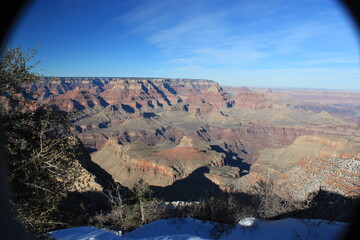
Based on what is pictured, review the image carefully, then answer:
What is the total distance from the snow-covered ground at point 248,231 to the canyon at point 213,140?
15.8 feet

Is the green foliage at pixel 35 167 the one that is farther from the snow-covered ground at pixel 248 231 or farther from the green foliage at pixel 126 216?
the green foliage at pixel 126 216

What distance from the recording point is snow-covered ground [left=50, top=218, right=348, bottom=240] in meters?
7.60

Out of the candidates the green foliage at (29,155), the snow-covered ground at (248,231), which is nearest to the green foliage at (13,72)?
the green foliage at (29,155)

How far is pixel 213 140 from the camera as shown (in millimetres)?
104875

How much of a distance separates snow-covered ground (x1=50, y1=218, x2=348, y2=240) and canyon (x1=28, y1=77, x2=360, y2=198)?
4.82m

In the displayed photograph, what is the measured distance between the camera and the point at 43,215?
545cm

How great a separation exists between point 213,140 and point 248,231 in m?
96.8

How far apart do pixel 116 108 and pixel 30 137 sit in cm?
14581

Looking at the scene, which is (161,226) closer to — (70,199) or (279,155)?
(70,199)

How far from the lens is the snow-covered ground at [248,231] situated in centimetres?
760

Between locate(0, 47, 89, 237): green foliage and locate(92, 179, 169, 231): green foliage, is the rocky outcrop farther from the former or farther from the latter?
locate(0, 47, 89, 237): green foliage

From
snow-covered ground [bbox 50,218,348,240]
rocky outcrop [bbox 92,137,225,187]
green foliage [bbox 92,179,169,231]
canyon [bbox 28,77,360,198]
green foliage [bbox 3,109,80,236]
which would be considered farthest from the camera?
rocky outcrop [bbox 92,137,225,187]

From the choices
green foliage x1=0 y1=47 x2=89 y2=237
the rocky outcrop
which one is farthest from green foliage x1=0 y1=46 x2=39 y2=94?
the rocky outcrop

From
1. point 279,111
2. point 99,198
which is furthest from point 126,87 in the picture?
point 99,198
